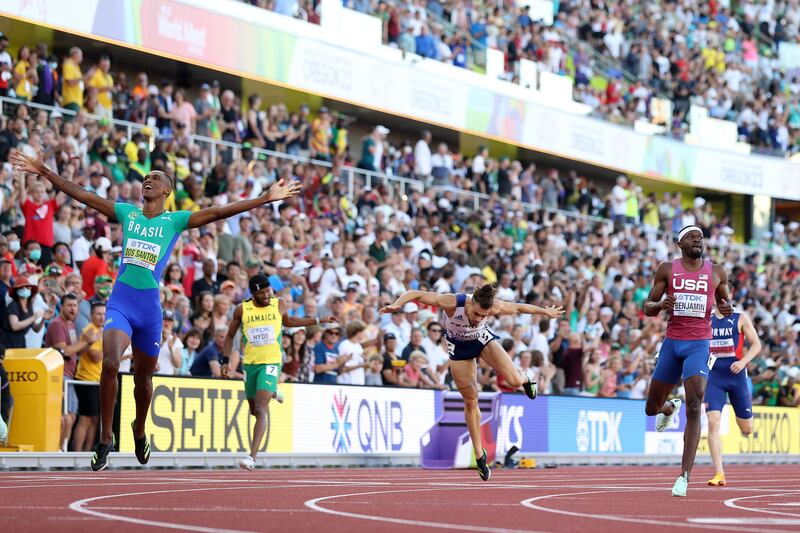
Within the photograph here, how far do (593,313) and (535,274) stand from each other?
1.67 m

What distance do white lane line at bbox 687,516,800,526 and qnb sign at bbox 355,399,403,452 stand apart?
38.1ft

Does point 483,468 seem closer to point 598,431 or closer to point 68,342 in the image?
point 68,342

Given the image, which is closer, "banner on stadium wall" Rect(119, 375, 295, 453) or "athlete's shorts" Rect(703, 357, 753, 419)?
"athlete's shorts" Rect(703, 357, 753, 419)

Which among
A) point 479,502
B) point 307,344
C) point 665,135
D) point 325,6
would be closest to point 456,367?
point 479,502

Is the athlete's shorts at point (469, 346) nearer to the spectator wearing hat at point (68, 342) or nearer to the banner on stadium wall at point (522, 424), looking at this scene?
the spectator wearing hat at point (68, 342)

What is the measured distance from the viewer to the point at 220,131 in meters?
27.2

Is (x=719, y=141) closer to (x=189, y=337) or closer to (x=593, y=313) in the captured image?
(x=593, y=313)

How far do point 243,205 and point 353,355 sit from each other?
32.8ft

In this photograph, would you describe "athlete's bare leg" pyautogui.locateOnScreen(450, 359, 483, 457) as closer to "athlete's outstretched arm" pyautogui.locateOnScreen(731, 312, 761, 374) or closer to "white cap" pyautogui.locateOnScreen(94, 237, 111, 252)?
"athlete's outstretched arm" pyautogui.locateOnScreen(731, 312, 761, 374)

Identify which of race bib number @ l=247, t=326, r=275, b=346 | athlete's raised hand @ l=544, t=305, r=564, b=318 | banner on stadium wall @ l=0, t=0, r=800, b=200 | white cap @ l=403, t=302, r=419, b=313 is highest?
banner on stadium wall @ l=0, t=0, r=800, b=200

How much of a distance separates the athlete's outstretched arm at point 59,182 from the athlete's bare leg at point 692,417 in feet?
17.6

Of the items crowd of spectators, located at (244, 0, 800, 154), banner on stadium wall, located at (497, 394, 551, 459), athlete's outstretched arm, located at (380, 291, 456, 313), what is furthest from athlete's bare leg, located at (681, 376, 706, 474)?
crowd of spectators, located at (244, 0, 800, 154)

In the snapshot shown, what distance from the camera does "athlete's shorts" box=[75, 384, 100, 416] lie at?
683 inches

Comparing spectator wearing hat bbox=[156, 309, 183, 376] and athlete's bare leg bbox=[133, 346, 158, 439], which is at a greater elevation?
spectator wearing hat bbox=[156, 309, 183, 376]
